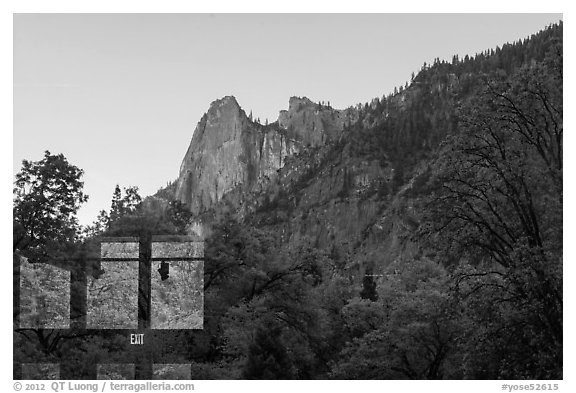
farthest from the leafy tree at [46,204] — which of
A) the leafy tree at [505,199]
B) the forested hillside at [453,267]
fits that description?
the leafy tree at [505,199]

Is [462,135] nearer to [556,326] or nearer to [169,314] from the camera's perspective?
[556,326]

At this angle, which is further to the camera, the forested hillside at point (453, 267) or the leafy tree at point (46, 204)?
the leafy tree at point (46, 204)

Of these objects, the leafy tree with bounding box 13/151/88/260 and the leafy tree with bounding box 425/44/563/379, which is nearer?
the leafy tree with bounding box 425/44/563/379

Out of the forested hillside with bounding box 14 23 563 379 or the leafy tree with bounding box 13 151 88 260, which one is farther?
the leafy tree with bounding box 13 151 88 260

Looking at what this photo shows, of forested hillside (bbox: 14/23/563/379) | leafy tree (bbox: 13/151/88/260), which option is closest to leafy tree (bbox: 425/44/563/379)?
forested hillside (bbox: 14/23/563/379)

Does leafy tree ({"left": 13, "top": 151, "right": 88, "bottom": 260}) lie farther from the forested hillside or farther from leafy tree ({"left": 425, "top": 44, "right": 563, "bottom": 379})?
leafy tree ({"left": 425, "top": 44, "right": 563, "bottom": 379})

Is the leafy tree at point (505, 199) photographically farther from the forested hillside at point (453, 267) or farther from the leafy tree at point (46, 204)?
the leafy tree at point (46, 204)

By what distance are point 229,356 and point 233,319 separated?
75.4 inches

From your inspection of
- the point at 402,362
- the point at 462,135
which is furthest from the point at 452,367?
the point at 462,135

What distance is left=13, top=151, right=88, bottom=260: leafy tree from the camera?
1070 inches

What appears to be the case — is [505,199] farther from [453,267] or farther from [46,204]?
[46,204]

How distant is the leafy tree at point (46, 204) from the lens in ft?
89.2

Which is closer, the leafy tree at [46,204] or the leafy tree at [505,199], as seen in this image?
the leafy tree at [505,199]

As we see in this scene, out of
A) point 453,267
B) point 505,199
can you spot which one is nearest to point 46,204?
point 453,267
